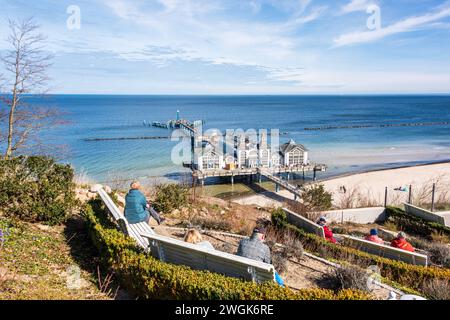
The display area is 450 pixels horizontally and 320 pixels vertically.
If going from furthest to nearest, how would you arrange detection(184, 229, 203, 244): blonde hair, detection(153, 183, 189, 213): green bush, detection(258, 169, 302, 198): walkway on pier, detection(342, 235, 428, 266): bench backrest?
detection(258, 169, 302, 198): walkway on pier
detection(153, 183, 189, 213): green bush
detection(342, 235, 428, 266): bench backrest
detection(184, 229, 203, 244): blonde hair

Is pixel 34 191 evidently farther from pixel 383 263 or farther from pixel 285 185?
pixel 285 185

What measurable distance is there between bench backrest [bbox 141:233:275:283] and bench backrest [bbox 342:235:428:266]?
183 inches

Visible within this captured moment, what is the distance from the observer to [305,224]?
34.3ft

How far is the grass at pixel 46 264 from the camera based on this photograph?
15.9ft

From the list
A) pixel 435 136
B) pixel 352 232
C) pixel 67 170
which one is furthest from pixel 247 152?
pixel 435 136

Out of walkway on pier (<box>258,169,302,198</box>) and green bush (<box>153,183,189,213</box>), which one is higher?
green bush (<box>153,183,189,213</box>)

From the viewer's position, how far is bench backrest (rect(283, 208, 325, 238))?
9.40 m

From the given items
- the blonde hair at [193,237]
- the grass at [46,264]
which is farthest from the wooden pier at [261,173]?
the blonde hair at [193,237]

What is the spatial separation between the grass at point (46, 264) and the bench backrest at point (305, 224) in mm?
5506

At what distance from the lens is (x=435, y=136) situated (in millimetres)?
63844

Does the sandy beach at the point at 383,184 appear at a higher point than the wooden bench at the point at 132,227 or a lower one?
lower

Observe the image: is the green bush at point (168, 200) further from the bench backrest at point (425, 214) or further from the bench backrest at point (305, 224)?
the bench backrest at point (425, 214)

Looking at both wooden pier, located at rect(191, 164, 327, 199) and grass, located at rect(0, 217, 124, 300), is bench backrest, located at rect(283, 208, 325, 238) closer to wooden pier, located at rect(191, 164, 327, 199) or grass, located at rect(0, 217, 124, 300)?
grass, located at rect(0, 217, 124, 300)

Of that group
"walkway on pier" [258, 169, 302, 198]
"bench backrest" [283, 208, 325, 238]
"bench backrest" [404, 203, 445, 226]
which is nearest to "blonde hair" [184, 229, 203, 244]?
"bench backrest" [283, 208, 325, 238]
